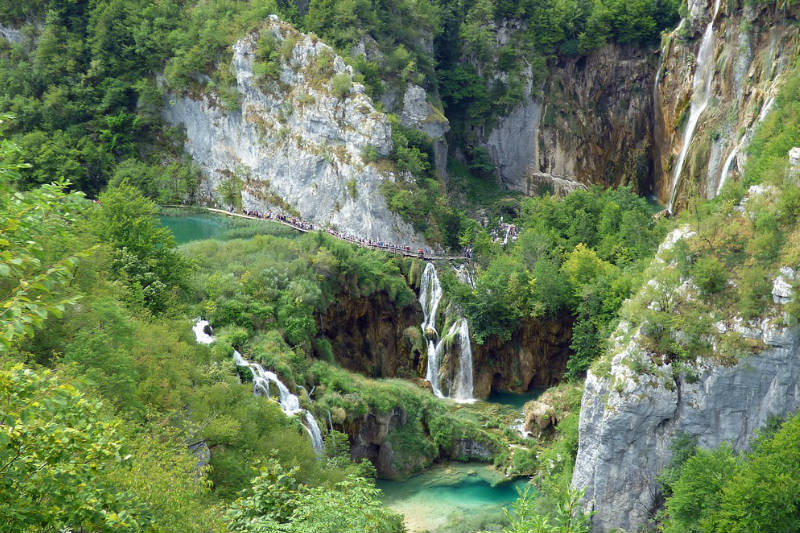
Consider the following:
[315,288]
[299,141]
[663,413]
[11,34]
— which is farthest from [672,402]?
[11,34]

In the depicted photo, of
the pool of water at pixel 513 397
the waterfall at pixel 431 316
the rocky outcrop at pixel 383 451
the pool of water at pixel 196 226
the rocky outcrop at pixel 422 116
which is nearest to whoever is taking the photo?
the rocky outcrop at pixel 383 451

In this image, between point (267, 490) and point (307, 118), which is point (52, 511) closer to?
point (267, 490)

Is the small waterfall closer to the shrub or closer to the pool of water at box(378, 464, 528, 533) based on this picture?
the pool of water at box(378, 464, 528, 533)

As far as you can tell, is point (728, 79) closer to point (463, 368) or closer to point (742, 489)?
point (463, 368)

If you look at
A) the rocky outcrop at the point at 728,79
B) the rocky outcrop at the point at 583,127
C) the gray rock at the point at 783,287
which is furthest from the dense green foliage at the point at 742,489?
the rocky outcrop at the point at 583,127

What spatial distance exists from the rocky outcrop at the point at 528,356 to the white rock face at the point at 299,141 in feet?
34.2

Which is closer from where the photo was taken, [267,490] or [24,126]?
[267,490]

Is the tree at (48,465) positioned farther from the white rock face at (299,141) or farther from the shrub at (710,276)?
the white rock face at (299,141)

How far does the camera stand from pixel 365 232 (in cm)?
4859

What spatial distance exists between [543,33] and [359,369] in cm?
3838

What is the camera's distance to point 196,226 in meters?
51.8

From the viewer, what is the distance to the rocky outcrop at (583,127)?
207 ft

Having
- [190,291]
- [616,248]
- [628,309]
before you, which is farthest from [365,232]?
[628,309]

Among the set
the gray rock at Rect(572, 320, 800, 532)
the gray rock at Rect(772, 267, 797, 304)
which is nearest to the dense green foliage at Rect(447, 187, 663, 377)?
the gray rock at Rect(572, 320, 800, 532)
